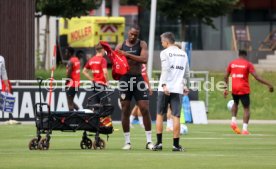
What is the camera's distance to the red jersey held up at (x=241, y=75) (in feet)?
88.8

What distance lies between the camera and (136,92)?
20.4m

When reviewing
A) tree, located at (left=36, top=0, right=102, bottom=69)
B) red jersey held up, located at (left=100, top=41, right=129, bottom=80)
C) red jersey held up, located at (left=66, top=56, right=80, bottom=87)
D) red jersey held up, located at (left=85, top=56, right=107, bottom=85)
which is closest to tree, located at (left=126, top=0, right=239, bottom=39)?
tree, located at (left=36, top=0, right=102, bottom=69)

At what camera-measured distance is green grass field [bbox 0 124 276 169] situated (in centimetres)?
1656

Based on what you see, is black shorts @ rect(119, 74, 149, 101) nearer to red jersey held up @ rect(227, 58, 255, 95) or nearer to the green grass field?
the green grass field

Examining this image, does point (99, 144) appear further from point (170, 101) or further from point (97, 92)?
point (97, 92)

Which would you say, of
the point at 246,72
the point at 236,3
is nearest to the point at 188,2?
the point at 236,3

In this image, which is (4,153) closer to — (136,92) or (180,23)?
(136,92)

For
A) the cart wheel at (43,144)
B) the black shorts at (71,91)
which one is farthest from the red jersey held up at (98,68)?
the cart wheel at (43,144)

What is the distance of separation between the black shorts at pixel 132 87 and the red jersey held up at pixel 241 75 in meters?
6.92

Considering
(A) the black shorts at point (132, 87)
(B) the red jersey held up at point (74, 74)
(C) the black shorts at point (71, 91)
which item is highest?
(A) the black shorts at point (132, 87)

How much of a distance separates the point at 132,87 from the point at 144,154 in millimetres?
1744

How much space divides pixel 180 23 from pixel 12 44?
66.1ft

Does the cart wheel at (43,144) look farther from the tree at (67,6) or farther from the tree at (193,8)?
A: the tree at (193,8)

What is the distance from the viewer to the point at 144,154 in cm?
1892
